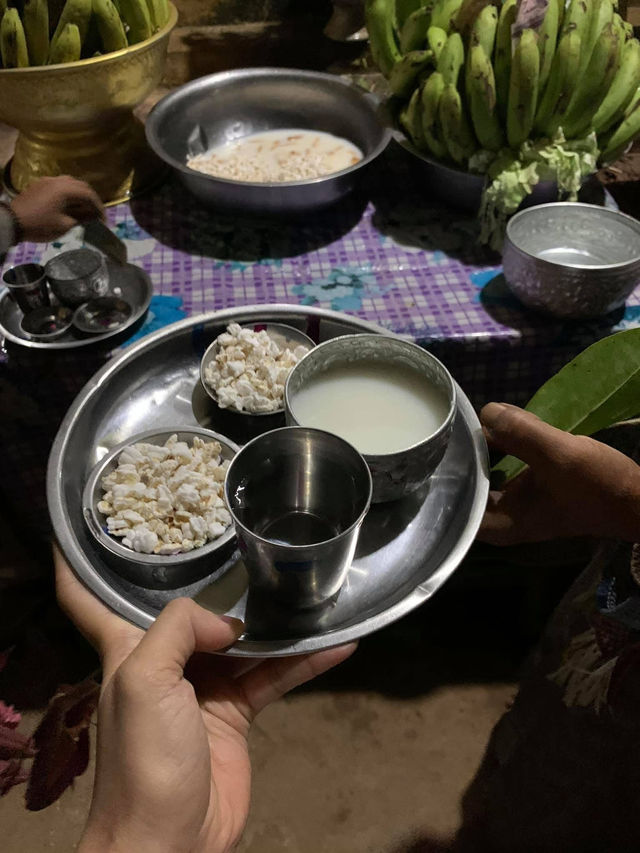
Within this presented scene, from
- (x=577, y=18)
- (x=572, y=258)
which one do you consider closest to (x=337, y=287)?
(x=572, y=258)

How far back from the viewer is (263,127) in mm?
1663

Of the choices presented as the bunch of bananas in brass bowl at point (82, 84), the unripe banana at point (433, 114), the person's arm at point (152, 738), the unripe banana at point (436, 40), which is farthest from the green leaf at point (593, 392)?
the bunch of bananas in brass bowl at point (82, 84)

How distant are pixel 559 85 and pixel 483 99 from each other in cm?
15

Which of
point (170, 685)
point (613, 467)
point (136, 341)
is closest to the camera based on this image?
point (170, 685)

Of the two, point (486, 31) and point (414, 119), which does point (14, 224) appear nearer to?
point (414, 119)

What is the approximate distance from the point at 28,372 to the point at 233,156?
2.56 ft

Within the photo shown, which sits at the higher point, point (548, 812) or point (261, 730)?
point (548, 812)

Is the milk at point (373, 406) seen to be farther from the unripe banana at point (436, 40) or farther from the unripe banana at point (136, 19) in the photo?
the unripe banana at point (136, 19)

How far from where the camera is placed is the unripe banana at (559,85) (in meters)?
1.17

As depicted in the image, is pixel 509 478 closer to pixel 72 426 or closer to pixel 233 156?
pixel 72 426

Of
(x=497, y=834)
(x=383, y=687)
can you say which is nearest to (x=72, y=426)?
(x=383, y=687)

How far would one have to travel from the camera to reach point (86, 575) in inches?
30.4

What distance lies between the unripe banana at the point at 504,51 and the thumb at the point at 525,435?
72cm

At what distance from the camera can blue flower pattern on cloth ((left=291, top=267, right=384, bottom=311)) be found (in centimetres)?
123
